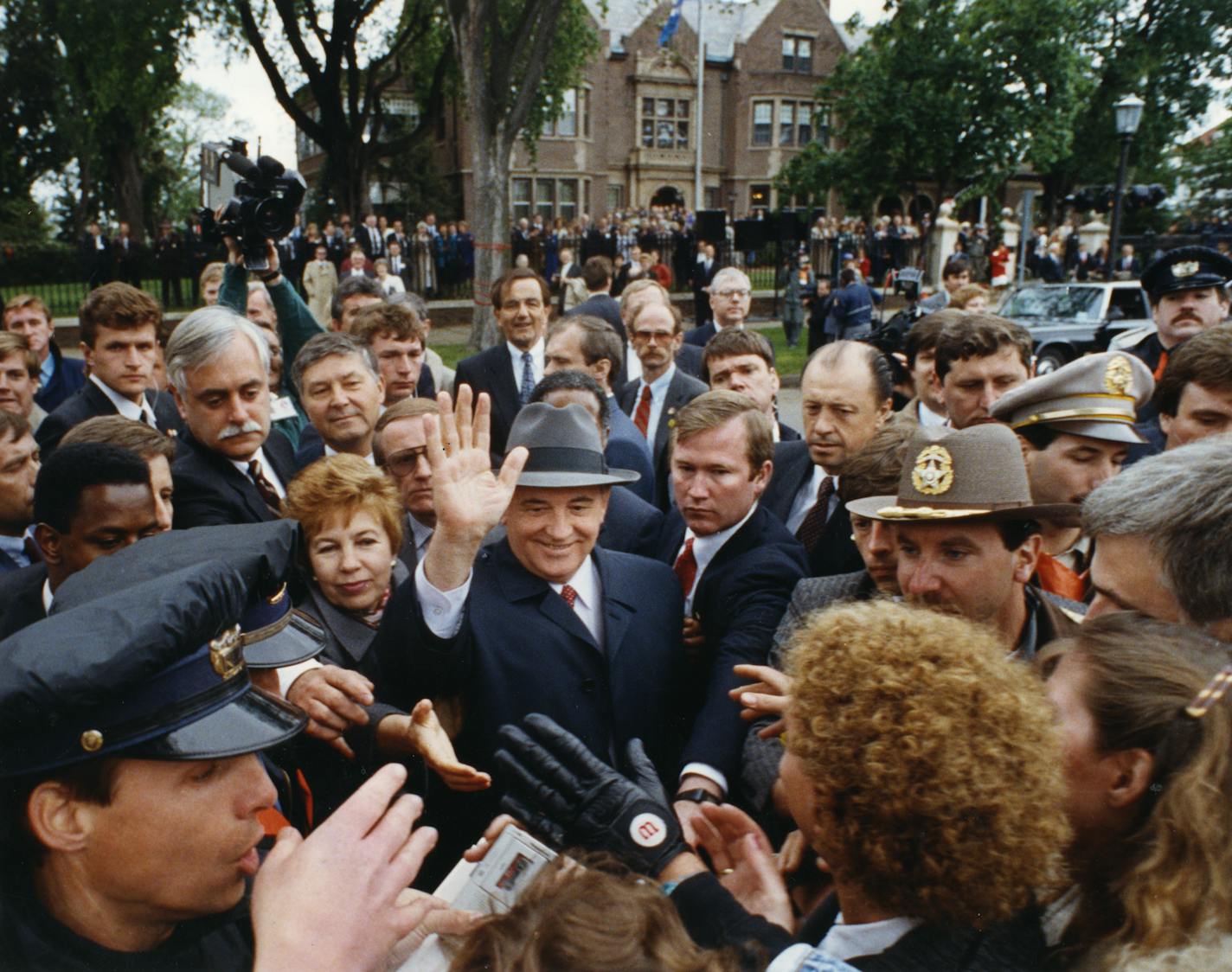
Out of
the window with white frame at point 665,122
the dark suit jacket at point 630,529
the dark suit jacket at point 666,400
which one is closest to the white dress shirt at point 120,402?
the dark suit jacket at point 630,529

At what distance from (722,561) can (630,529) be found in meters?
0.54

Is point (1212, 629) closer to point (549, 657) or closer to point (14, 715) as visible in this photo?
point (549, 657)

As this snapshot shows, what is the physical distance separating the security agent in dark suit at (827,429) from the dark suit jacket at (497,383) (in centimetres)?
216

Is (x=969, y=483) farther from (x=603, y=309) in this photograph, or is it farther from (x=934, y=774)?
(x=603, y=309)

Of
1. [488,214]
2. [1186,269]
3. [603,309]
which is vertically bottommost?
[603,309]

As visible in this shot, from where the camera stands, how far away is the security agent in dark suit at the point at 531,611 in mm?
2438

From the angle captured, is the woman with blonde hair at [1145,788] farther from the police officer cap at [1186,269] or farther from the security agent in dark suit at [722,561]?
the police officer cap at [1186,269]

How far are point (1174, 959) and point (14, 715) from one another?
1.71 metres

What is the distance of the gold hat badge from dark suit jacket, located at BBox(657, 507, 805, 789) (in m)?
0.64

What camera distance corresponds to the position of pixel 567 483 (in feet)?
8.78

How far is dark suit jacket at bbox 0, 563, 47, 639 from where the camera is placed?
107 inches

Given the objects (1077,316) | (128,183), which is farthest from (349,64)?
(1077,316)

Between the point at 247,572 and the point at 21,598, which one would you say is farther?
the point at 21,598

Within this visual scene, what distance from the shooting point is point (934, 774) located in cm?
142
